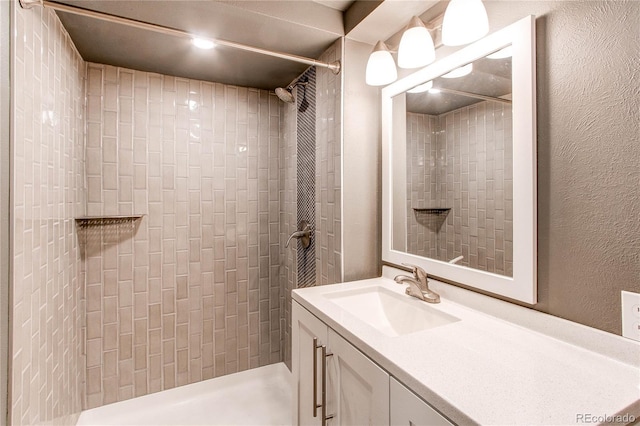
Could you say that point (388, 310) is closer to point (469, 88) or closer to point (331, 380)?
point (331, 380)

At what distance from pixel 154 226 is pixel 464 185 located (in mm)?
1835

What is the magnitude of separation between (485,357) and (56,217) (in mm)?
1756

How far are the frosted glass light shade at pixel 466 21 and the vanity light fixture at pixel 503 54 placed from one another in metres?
0.09

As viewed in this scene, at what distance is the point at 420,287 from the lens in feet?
4.25

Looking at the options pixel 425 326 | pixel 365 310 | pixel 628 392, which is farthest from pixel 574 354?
pixel 365 310

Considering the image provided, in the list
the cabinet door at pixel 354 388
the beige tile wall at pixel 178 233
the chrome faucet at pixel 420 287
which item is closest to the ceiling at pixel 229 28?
the beige tile wall at pixel 178 233

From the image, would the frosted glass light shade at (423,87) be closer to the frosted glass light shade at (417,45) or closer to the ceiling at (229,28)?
the frosted glass light shade at (417,45)

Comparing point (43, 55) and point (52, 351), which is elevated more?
point (43, 55)

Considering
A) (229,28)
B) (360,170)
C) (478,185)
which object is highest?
(229,28)

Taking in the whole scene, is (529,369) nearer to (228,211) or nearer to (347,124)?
(347,124)

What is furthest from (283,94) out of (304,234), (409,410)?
(409,410)

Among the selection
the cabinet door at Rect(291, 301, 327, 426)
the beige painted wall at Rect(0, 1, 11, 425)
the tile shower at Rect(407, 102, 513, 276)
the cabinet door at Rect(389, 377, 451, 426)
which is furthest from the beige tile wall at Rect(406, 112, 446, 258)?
the beige painted wall at Rect(0, 1, 11, 425)

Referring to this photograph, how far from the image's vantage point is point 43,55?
1234mm

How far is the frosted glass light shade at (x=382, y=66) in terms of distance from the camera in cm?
140
